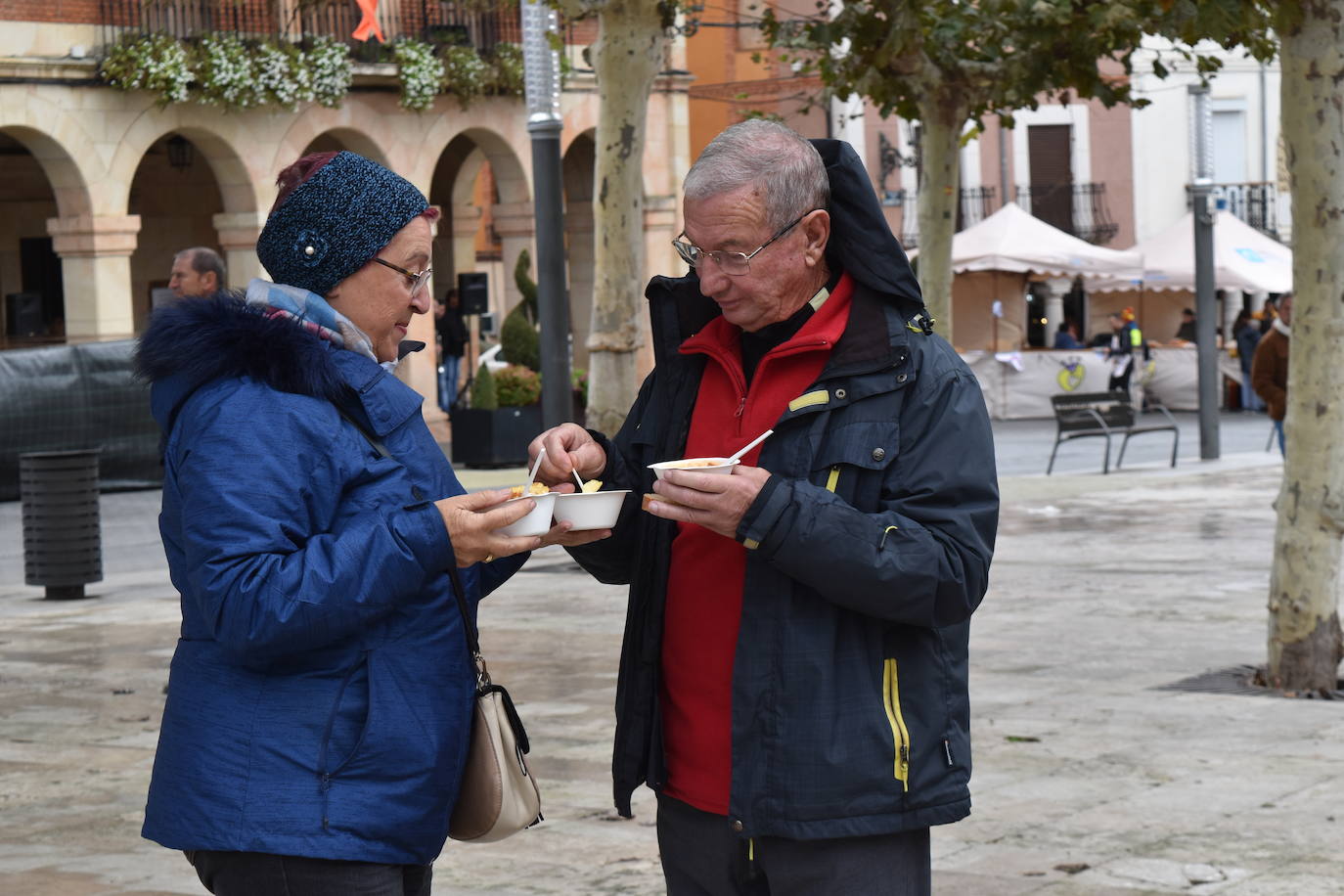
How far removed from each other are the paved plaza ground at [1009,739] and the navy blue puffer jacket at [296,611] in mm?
2734

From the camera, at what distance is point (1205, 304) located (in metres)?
20.7

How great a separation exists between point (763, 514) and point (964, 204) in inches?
1631

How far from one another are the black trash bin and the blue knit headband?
9.97 m

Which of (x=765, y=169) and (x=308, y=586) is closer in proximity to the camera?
(x=308, y=586)

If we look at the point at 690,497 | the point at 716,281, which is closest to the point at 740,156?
the point at 716,281

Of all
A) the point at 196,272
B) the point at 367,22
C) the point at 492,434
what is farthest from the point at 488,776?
the point at 367,22

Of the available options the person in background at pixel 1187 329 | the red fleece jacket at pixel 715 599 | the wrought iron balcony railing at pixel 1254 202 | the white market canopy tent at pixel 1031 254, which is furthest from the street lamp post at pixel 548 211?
the wrought iron balcony railing at pixel 1254 202

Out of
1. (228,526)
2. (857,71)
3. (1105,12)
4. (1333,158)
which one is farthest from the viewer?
(857,71)

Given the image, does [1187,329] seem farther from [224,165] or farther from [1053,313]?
[224,165]

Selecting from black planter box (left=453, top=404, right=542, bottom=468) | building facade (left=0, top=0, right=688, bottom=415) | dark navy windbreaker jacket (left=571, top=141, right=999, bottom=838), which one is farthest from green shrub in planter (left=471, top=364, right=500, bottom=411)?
dark navy windbreaker jacket (left=571, top=141, right=999, bottom=838)

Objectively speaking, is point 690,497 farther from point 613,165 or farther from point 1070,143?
point 1070,143

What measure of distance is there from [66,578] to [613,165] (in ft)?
15.4

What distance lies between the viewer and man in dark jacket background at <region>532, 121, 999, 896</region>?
3002mm

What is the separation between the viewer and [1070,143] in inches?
1747
